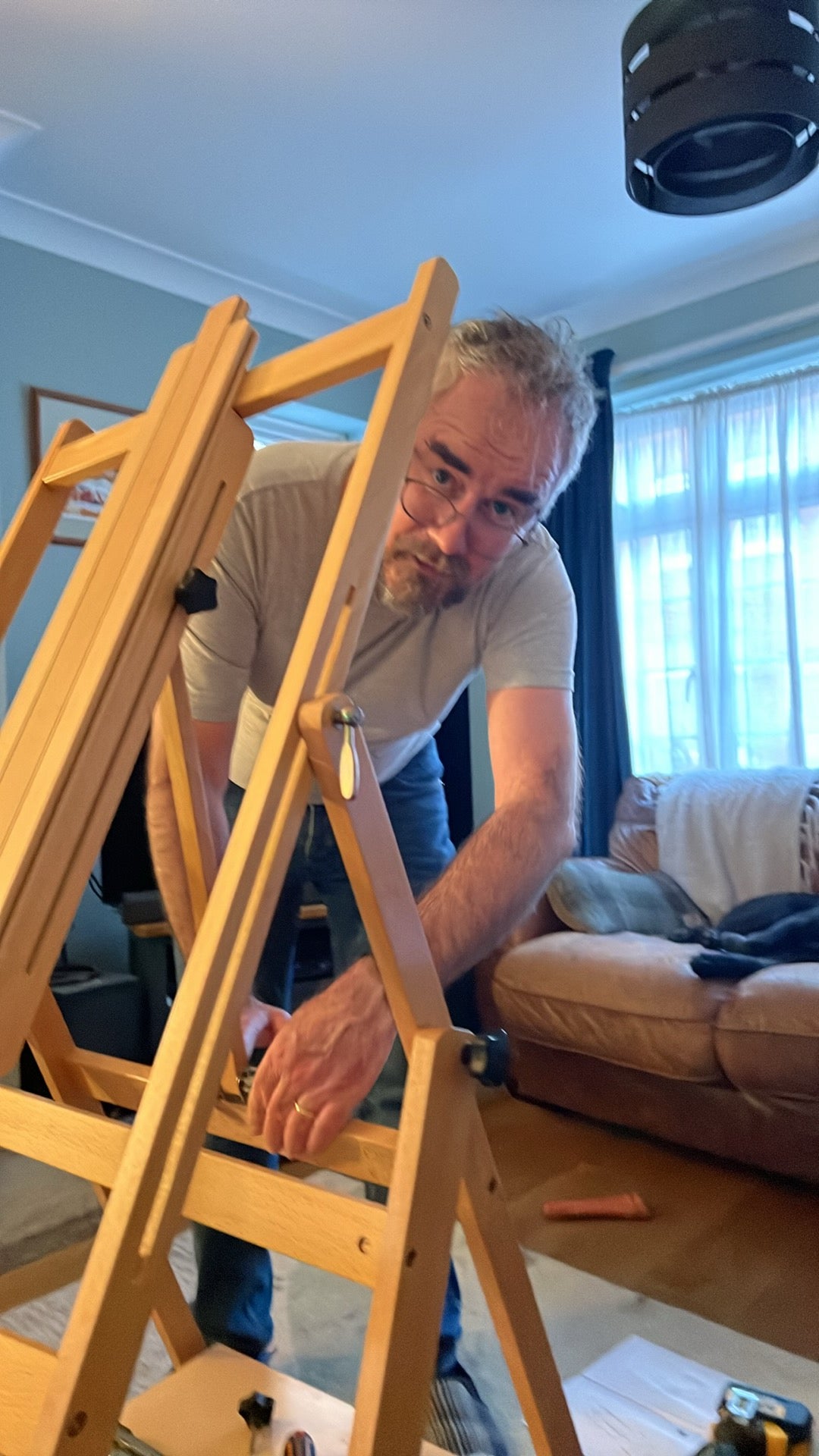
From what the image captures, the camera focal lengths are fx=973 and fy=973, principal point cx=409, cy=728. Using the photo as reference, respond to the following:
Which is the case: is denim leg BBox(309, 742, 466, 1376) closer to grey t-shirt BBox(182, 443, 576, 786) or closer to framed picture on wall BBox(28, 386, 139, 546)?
grey t-shirt BBox(182, 443, 576, 786)

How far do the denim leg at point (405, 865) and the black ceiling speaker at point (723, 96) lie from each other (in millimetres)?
1198

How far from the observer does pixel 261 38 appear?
6.93 ft

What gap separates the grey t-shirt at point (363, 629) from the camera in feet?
4.01

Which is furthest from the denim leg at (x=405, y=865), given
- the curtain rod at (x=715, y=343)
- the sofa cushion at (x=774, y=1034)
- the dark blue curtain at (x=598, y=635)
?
the curtain rod at (x=715, y=343)

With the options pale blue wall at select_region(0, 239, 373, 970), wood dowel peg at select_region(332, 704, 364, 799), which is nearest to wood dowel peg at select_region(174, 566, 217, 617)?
wood dowel peg at select_region(332, 704, 364, 799)

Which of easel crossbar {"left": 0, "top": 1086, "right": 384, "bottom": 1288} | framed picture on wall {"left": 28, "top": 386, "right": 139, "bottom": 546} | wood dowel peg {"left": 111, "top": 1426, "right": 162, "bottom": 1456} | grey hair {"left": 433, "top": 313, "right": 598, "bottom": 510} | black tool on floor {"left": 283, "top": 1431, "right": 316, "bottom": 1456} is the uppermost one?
framed picture on wall {"left": 28, "top": 386, "right": 139, "bottom": 546}

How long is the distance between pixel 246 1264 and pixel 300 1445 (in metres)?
0.53

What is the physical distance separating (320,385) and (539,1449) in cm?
97

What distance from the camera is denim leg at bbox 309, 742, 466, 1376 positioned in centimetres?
144

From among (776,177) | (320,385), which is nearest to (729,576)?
(776,177)

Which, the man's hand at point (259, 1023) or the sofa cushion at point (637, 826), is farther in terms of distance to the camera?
the sofa cushion at point (637, 826)

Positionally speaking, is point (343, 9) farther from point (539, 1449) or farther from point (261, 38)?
point (539, 1449)

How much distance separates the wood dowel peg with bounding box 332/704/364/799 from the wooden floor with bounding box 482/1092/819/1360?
1454 millimetres

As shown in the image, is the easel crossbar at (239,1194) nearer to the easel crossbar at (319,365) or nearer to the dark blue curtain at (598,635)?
the easel crossbar at (319,365)
